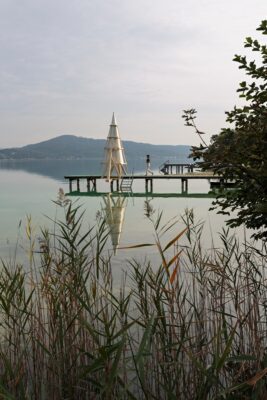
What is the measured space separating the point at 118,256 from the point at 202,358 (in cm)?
634

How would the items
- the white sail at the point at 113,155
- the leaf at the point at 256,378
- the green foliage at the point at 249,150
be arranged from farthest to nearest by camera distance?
the white sail at the point at 113,155 < the green foliage at the point at 249,150 < the leaf at the point at 256,378

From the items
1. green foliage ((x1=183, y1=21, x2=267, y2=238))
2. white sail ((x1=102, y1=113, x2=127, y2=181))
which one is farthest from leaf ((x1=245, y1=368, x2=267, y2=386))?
white sail ((x1=102, y1=113, x2=127, y2=181))

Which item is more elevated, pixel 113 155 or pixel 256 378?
pixel 113 155

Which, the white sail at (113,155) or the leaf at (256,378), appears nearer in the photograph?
the leaf at (256,378)

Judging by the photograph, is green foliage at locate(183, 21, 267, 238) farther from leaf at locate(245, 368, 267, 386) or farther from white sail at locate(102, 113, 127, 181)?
white sail at locate(102, 113, 127, 181)

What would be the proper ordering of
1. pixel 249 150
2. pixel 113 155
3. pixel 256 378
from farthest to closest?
pixel 113 155 → pixel 249 150 → pixel 256 378

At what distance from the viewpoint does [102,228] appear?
362 centimetres

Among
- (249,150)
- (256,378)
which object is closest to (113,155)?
(249,150)

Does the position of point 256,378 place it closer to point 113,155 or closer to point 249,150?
point 249,150

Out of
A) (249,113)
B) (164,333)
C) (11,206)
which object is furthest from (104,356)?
(11,206)

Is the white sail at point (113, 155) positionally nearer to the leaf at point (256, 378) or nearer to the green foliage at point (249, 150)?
the green foliage at point (249, 150)

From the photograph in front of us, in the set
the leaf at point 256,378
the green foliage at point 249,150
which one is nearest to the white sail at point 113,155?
the green foliage at point 249,150

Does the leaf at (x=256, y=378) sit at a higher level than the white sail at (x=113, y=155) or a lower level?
lower

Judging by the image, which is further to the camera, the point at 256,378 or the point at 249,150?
the point at 249,150
